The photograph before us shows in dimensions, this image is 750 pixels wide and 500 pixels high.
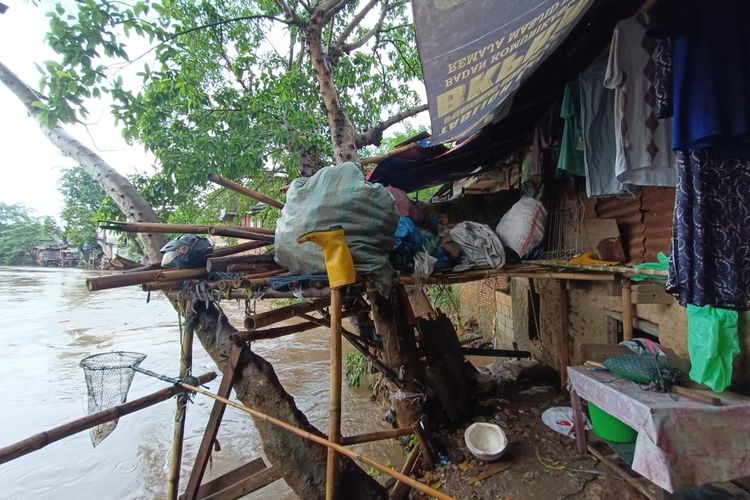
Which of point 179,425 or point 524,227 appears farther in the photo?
point 524,227

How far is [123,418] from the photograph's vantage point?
8.70 m

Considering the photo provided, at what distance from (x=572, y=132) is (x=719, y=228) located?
2.10m

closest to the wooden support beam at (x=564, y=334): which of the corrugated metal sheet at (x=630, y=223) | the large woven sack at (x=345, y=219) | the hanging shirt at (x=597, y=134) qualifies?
the corrugated metal sheet at (x=630, y=223)

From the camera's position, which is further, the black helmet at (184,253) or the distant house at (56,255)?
the distant house at (56,255)

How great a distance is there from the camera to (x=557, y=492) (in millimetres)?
3467

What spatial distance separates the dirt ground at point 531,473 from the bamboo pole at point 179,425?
→ 8.62 ft

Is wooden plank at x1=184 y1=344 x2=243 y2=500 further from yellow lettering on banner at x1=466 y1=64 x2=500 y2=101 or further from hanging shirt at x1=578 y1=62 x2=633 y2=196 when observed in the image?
hanging shirt at x1=578 y1=62 x2=633 y2=196

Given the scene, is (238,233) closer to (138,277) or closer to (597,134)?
(138,277)

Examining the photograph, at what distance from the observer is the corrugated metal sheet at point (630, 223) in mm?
3811

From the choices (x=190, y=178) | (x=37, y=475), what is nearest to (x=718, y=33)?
(x=190, y=178)

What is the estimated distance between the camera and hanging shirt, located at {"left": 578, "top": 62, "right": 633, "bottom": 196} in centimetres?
315

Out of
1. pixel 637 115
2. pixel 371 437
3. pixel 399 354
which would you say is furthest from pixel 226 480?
pixel 637 115

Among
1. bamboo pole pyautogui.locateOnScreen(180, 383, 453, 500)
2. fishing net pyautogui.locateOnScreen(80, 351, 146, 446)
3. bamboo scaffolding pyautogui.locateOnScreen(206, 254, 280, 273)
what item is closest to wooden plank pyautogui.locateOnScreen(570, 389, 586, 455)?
bamboo pole pyautogui.locateOnScreen(180, 383, 453, 500)

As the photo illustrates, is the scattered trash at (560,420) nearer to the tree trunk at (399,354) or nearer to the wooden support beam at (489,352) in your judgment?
the wooden support beam at (489,352)
